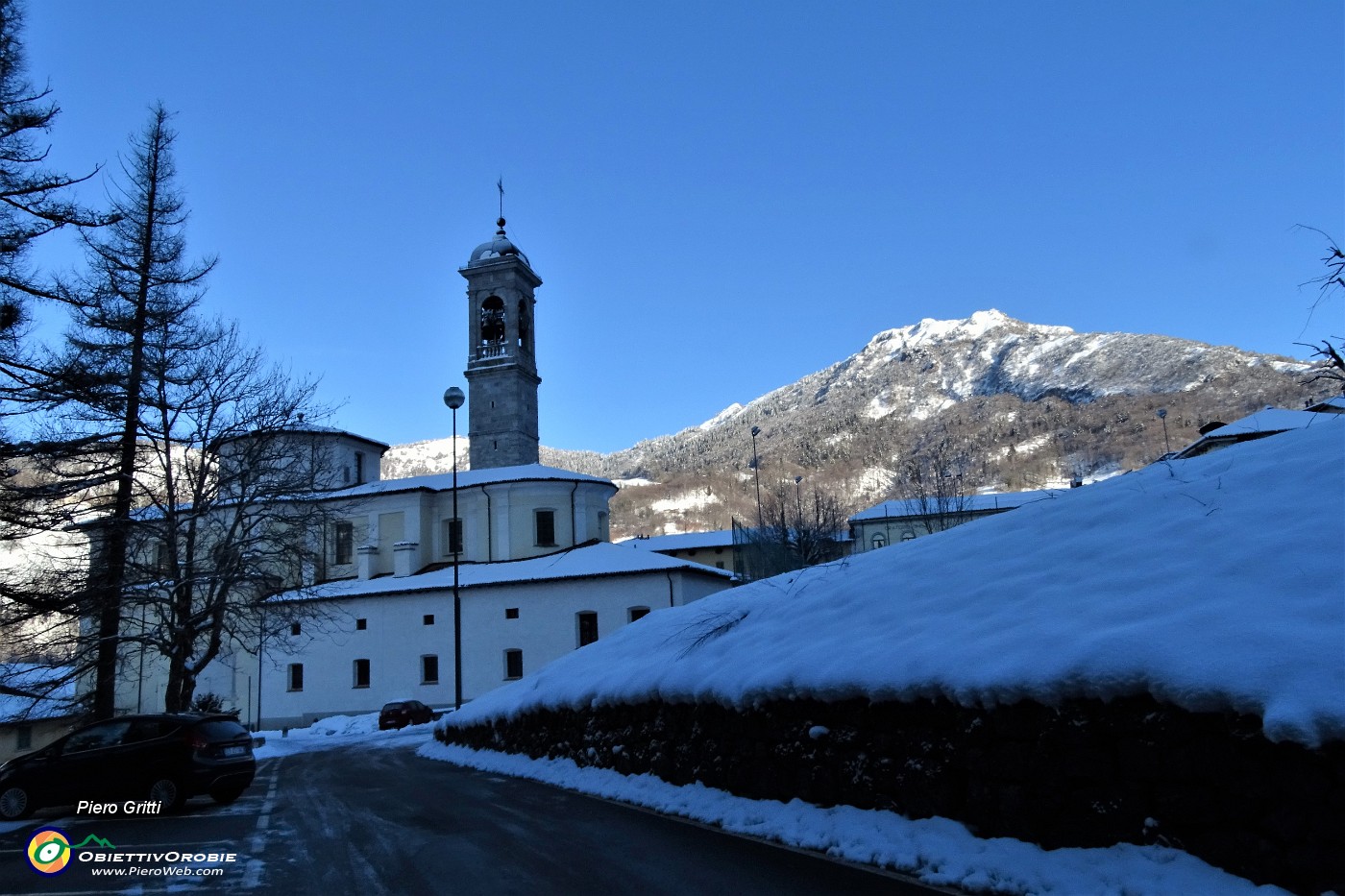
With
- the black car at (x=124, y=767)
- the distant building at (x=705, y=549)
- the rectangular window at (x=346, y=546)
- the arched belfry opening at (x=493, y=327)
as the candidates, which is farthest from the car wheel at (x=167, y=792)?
the distant building at (x=705, y=549)

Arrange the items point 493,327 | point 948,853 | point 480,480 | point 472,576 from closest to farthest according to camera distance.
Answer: point 948,853
point 472,576
point 480,480
point 493,327

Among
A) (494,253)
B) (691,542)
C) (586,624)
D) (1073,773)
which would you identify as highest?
(494,253)

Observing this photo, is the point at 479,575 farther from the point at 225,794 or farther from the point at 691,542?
the point at 225,794

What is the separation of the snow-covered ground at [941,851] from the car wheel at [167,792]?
17.9 ft

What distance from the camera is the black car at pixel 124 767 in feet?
40.8

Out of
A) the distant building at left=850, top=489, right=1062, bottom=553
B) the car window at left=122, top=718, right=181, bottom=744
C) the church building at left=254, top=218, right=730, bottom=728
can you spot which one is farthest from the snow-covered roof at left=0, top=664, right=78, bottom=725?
the distant building at left=850, top=489, right=1062, bottom=553

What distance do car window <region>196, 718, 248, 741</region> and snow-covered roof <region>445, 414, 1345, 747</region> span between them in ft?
19.6

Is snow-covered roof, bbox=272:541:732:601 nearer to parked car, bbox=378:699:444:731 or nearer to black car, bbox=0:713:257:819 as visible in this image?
parked car, bbox=378:699:444:731

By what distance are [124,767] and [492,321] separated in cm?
4387

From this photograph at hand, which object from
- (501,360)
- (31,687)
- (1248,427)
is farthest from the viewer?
(501,360)

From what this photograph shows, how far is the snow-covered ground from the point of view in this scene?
208 inches

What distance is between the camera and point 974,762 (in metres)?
6.82

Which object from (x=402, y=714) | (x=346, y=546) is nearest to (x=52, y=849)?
(x=402, y=714)

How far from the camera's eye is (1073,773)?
20.0ft
